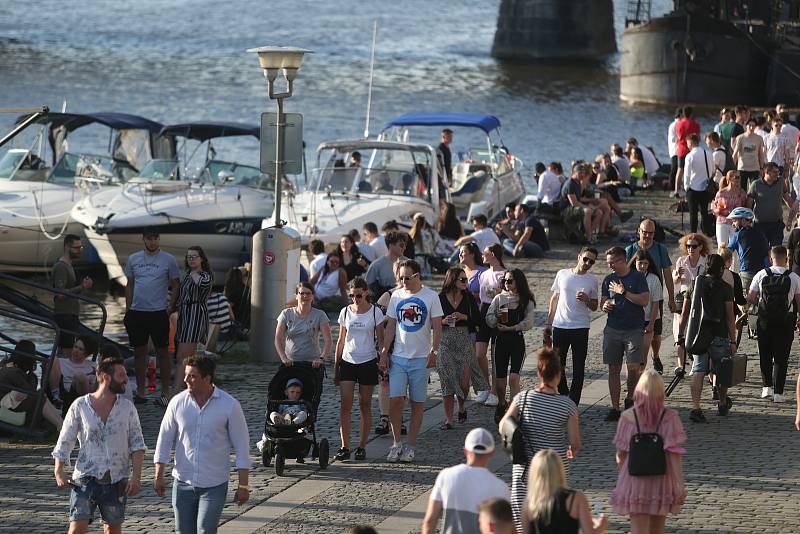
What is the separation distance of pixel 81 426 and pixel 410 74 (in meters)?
71.7

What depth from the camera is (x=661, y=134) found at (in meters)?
58.2

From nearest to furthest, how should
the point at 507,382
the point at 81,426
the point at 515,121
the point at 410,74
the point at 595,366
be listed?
the point at 81,426, the point at 507,382, the point at 595,366, the point at 515,121, the point at 410,74

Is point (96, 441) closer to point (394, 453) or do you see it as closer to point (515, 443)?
point (515, 443)

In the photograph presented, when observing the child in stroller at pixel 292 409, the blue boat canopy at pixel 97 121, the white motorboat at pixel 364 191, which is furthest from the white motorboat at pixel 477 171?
the child in stroller at pixel 292 409

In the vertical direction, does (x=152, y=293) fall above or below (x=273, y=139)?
below

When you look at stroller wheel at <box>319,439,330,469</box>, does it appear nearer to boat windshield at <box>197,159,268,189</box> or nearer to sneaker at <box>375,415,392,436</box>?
sneaker at <box>375,415,392,436</box>

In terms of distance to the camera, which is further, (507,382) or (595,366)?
(595,366)

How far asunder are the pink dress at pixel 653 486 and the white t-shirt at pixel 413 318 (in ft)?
10.6

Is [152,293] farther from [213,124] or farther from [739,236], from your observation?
[213,124]

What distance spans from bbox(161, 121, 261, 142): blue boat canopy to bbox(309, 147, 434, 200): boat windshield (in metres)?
2.89

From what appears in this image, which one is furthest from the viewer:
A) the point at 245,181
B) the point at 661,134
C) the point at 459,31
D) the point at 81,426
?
the point at 459,31

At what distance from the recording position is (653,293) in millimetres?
13422

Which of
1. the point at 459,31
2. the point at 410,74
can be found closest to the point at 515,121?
the point at 410,74

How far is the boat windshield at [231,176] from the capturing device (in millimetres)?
27125
